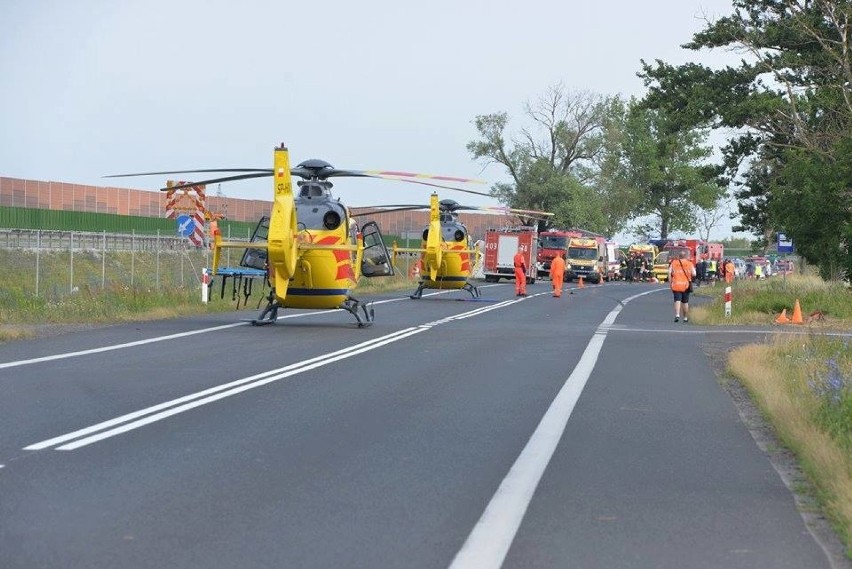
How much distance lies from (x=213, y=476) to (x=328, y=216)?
16.4 m

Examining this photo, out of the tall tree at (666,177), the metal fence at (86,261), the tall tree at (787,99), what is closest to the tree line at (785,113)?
the tall tree at (787,99)

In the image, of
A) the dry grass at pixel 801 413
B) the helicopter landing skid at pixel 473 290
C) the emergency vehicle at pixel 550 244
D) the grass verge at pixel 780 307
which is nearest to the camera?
the dry grass at pixel 801 413

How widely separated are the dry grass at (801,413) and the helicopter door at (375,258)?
10.7 metres

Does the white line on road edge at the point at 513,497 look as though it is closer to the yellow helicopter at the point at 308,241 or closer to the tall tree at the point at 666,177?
the yellow helicopter at the point at 308,241

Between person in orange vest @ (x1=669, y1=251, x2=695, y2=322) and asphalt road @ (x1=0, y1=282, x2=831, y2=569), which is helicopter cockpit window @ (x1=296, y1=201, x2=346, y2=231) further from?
person in orange vest @ (x1=669, y1=251, x2=695, y2=322)

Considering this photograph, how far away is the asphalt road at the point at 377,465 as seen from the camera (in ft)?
23.5

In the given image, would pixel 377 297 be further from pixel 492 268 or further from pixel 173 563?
pixel 173 563

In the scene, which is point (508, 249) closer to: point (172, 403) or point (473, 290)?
point (473, 290)

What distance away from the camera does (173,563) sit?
6.70 metres

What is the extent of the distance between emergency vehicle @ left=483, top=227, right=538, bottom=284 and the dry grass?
49162mm

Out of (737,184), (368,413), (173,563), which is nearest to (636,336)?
(368,413)

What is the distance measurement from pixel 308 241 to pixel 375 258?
582cm

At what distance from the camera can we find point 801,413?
1226 cm

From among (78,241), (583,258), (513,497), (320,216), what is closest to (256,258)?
(320,216)
